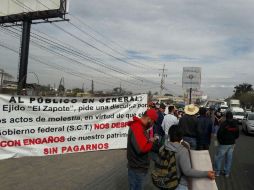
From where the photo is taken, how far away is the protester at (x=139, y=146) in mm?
5543

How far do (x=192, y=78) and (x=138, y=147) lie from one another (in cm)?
2701

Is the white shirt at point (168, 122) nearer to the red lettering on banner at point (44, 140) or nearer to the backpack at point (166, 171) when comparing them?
the red lettering on banner at point (44, 140)

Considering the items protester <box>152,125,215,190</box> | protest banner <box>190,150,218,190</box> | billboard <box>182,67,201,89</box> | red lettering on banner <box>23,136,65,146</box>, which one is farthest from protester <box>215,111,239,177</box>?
billboard <box>182,67,201,89</box>

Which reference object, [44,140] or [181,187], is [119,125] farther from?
[181,187]

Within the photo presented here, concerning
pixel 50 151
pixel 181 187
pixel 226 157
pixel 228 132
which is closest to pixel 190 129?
pixel 228 132

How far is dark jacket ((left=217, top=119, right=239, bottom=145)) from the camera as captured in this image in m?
10.3

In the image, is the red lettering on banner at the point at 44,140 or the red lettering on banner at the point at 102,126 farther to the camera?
the red lettering on banner at the point at 102,126

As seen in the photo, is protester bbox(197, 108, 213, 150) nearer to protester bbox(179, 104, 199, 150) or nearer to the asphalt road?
protester bbox(179, 104, 199, 150)

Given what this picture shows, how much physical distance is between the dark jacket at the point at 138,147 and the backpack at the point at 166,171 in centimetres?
55

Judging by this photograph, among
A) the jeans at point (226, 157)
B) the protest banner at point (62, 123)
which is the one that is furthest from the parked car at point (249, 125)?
the jeans at point (226, 157)

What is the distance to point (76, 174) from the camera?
31.7 ft

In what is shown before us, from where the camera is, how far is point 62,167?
10414mm

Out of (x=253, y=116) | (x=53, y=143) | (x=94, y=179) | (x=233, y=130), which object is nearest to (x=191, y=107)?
(x=233, y=130)

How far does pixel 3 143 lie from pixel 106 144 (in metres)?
3.73
